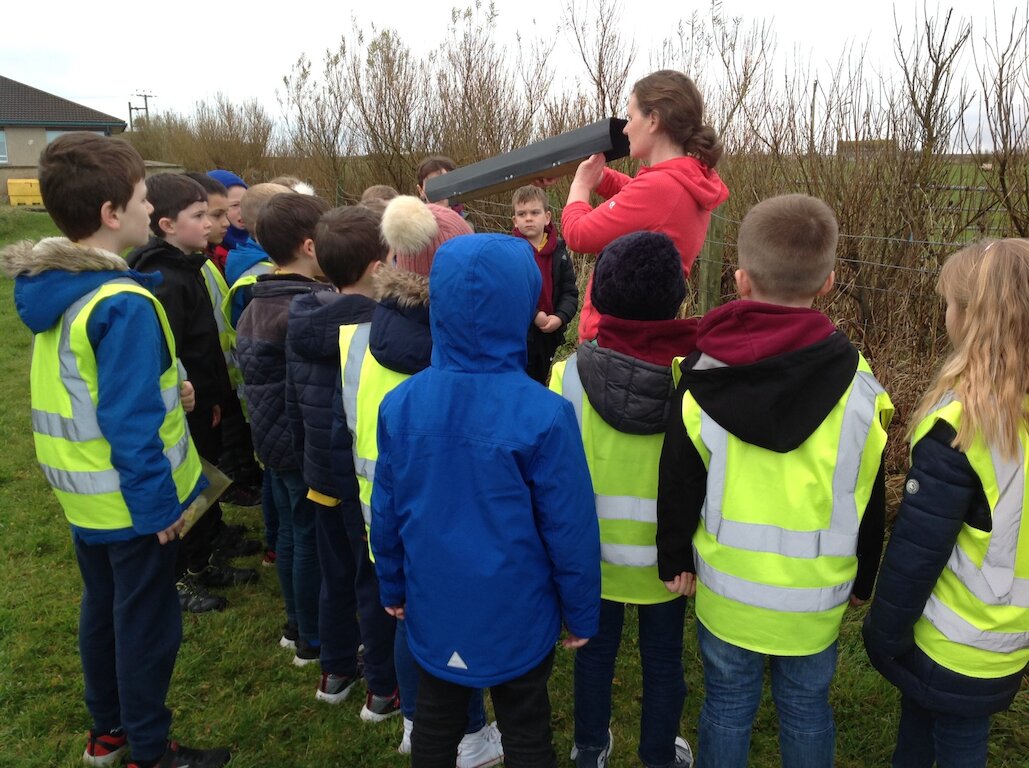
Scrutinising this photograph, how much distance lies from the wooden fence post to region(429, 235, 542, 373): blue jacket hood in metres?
3.86

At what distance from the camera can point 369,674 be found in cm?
264

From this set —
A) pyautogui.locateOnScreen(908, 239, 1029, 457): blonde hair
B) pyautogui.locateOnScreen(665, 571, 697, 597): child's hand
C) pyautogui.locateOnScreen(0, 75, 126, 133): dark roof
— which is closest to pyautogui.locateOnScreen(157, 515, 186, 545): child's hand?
pyautogui.locateOnScreen(665, 571, 697, 597): child's hand

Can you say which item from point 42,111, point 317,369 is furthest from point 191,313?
point 42,111

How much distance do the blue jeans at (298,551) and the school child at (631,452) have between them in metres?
1.21

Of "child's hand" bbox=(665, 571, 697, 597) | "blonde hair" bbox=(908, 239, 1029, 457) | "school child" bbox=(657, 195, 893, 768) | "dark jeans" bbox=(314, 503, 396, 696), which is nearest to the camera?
"blonde hair" bbox=(908, 239, 1029, 457)

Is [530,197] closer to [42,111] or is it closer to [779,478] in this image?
[779,478]

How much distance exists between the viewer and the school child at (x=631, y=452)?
1851mm

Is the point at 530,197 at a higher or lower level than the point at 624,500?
higher

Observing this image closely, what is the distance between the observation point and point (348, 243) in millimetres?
2385

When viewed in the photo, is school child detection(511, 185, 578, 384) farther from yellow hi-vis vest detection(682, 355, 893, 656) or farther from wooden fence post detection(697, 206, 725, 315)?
yellow hi-vis vest detection(682, 355, 893, 656)

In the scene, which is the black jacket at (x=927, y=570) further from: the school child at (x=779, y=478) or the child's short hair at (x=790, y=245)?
the child's short hair at (x=790, y=245)

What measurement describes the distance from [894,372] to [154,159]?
92.9ft

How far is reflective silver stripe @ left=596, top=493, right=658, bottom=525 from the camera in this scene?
1999 mm

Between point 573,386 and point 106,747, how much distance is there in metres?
2.03
